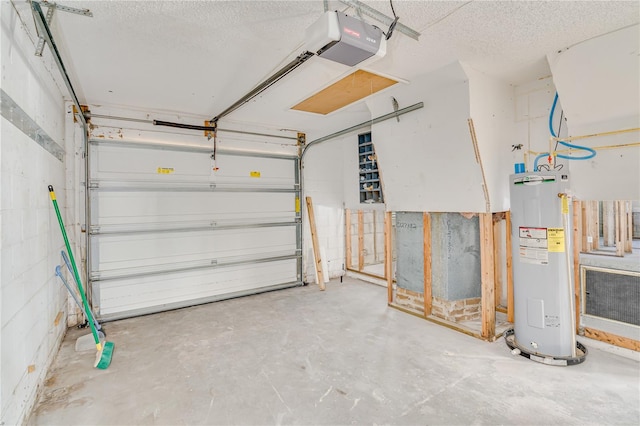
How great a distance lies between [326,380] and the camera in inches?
94.0

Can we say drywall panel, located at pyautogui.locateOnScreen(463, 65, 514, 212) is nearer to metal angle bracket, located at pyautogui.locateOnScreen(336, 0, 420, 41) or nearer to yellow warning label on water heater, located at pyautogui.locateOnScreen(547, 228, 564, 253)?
yellow warning label on water heater, located at pyautogui.locateOnScreen(547, 228, 564, 253)

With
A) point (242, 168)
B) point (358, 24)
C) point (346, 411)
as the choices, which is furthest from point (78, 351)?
point (358, 24)

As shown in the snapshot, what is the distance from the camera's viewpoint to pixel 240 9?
1.98m

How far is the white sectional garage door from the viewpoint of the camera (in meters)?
3.82

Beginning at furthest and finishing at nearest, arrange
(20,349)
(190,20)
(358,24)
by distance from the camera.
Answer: (190,20) < (20,349) < (358,24)

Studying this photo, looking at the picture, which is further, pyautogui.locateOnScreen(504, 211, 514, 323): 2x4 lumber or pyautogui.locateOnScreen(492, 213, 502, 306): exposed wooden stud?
pyautogui.locateOnScreen(492, 213, 502, 306): exposed wooden stud

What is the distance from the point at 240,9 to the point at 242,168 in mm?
2886

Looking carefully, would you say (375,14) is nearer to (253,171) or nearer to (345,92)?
(345,92)

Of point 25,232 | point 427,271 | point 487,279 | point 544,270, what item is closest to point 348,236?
point 427,271

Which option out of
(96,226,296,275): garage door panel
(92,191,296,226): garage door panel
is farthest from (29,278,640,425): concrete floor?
(92,191,296,226): garage door panel

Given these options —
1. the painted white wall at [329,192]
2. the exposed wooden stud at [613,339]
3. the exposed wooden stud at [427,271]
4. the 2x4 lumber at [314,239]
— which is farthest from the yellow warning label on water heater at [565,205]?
the 2x4 lumber at [314,239]

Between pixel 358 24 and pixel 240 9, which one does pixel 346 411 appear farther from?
pixel 240 9

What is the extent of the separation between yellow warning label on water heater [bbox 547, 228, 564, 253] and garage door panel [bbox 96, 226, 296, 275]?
3530mm

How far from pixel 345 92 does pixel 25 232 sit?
3.00 meters
